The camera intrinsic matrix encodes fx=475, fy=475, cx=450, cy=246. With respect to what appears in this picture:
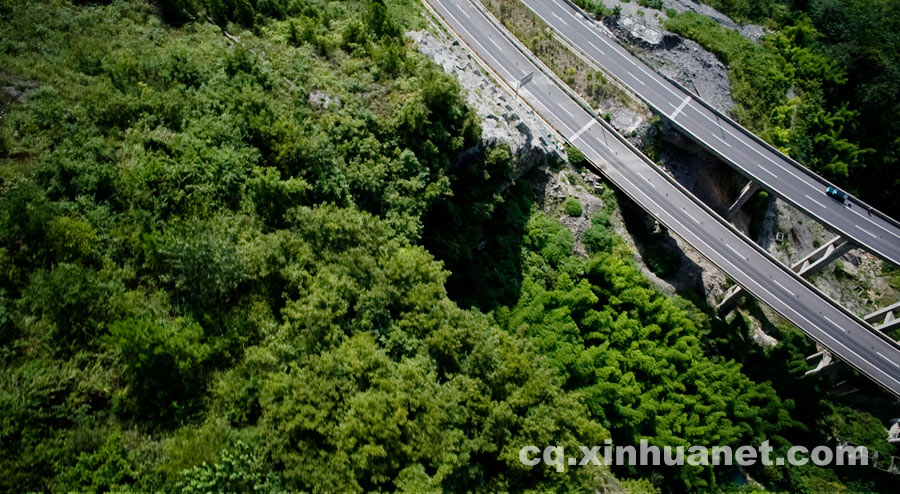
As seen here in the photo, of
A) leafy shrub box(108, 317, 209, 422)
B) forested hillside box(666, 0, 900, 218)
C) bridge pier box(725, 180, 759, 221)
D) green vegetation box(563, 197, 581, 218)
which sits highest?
forested hillside box(666, 0, 900, 218)

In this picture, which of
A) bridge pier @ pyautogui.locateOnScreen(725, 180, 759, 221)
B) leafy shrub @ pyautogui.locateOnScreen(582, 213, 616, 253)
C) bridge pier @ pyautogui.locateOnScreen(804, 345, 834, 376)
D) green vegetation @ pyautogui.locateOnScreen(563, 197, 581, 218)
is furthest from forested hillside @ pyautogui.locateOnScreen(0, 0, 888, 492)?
bridge pier @ pyautogui.locateOnScreen(725, 180, 759, 221)

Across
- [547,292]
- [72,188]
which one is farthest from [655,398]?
[72,188]

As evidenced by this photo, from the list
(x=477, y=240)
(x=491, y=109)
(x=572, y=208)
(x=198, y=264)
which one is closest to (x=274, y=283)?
(x=198, y=264)

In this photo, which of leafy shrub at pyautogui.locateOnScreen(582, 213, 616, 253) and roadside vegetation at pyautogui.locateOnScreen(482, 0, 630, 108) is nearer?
leafy shrub at pyautogui.locateOnScreen(582, 213, 616, 253)

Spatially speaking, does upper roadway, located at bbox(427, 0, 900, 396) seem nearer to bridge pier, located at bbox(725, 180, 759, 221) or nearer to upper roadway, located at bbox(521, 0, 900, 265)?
upper roadway, located at bbox(521, 0, 900, 265)

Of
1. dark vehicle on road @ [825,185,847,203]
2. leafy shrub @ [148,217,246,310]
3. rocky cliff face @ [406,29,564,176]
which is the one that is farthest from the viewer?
dark vehicle on road @ [825,185,847,203]

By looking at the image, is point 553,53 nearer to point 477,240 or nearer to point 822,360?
point 477,240

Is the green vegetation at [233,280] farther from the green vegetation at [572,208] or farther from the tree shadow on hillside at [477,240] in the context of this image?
the green vegetation at [572,208]
